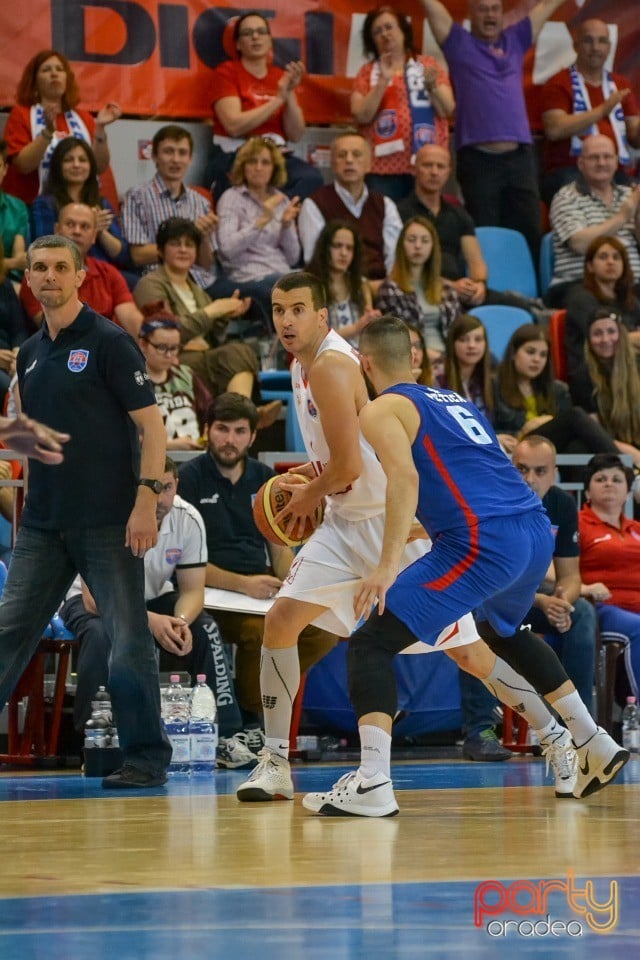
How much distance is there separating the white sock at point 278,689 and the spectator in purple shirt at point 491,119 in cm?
690

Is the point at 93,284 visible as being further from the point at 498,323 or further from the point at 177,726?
the point at 177,726

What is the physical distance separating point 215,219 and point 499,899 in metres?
7.66

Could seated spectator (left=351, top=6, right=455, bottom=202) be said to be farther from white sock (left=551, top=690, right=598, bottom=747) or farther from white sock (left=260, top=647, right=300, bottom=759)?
white sock (left=551, top=690, right=598, bottom=747)

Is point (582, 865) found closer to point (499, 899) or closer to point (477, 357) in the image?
point (499, 899)

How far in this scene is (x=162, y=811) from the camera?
5.11 metres

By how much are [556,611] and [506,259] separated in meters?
4.25

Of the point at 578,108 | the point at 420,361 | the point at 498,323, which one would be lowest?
the point at 420,361

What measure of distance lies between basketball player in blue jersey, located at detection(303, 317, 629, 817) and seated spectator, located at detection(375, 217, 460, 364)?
15.8 feet

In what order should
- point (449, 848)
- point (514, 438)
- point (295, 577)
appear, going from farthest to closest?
point (514, 438) < point (295, 577) < point (449, 848)

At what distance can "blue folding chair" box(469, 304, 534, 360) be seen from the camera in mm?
10734

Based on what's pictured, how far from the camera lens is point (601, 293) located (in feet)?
35.8

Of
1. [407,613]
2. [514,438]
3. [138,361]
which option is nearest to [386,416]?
[407,613]

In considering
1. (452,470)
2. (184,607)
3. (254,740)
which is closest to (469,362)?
(184,607)

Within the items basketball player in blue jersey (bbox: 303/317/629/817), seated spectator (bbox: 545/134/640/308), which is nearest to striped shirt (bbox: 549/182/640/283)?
seated spectator (bbox: 545/134/640/308)
